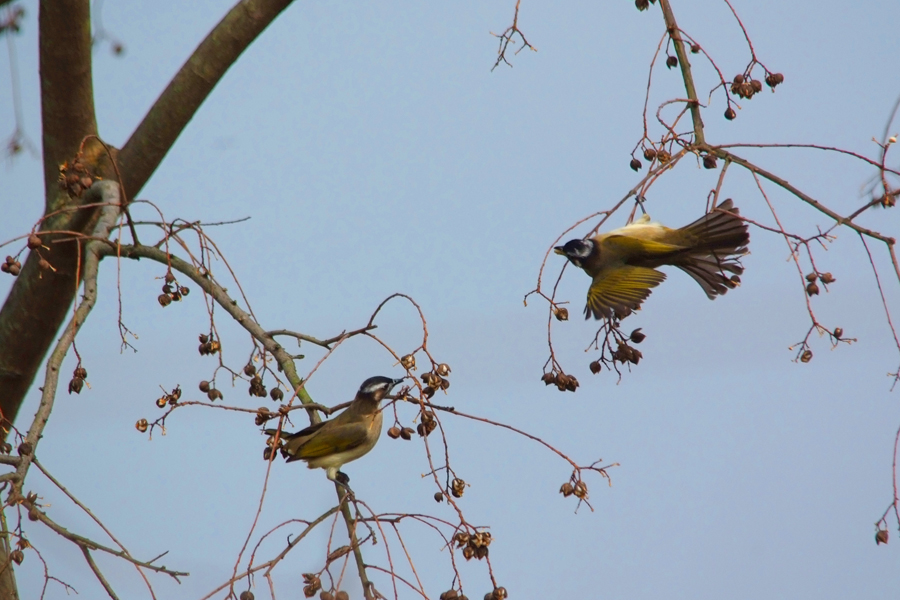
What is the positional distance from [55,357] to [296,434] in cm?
100

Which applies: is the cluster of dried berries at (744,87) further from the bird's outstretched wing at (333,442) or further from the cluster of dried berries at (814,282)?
the bird's outstretched wing at (333,442)

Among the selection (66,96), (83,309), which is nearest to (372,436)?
(83,309)

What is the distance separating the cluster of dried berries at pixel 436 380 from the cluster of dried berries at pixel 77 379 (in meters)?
1.22

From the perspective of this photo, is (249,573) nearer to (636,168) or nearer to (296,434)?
(296,434)

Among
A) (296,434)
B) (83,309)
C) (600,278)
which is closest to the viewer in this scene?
Result: (83,309)

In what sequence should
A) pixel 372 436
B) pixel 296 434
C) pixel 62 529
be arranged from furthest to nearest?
pixel 372 436 < pixel 296 434 < pixel 62 529

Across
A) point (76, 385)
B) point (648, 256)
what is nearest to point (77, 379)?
point (76, 385)

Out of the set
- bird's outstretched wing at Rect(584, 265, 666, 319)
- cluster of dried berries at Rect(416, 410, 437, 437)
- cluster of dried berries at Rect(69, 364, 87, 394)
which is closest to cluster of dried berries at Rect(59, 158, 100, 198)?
cluster of dried berries at Rect(69, 364, 87, 394)

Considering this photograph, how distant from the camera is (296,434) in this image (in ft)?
11.5

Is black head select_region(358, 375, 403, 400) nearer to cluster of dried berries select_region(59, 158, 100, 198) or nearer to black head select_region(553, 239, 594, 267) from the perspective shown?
black head select_region(553, 239, 594, 267)

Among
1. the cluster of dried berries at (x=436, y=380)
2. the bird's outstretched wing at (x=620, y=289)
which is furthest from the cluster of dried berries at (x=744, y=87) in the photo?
the cluster of dried berries at (x=436, y=380)

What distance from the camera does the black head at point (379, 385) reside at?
3.80 metres

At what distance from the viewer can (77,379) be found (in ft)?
10.2

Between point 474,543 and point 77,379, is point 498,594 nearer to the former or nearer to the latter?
point 474,543
